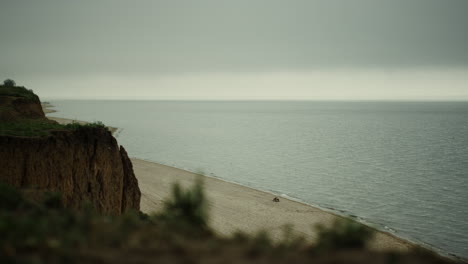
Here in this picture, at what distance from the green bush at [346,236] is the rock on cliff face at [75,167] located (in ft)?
43.6

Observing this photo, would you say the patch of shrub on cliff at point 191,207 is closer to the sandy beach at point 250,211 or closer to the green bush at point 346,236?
the green bush at point 346,236

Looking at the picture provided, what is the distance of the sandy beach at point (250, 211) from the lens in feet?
103

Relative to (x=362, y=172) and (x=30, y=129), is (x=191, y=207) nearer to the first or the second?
(x=30, y=129)

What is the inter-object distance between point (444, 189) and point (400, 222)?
1679cm

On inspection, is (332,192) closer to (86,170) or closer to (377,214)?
(377,214)

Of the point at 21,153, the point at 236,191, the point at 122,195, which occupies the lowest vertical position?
the point at 236,191

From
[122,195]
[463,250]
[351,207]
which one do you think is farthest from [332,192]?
[122,195]

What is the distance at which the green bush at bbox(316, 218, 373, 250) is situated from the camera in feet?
29.1

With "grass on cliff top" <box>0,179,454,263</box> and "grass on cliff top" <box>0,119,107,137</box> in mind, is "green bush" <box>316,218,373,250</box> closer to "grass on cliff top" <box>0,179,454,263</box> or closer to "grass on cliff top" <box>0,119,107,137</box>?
"grass on cliff top" <box>0,179,454,263</box>

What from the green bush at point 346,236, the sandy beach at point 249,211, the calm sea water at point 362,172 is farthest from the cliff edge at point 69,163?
the calm sea water at point 362,172

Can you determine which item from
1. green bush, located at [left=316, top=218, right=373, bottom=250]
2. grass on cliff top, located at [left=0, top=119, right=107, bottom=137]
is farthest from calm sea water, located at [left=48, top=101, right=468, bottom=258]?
grass on cliff top, located at [left=0, top=119, right=107, bottom=137]

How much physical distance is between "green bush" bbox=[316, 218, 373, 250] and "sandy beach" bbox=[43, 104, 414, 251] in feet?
55.7

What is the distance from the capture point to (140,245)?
855cm

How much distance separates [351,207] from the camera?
40.9m
